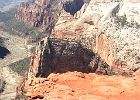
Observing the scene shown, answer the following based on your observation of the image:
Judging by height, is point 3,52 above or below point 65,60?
above

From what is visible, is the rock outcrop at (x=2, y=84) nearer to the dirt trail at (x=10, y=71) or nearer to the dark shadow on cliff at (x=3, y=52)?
the dirt trail at (x=10, y=71)

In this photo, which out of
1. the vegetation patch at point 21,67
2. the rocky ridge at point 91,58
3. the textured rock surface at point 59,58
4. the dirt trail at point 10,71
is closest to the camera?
the rocky ridge at point 91,58

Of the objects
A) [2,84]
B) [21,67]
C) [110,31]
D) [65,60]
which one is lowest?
[2,84]

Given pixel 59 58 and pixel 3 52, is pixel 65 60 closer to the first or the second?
pixel 59 58

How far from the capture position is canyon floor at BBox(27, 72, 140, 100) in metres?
35.7

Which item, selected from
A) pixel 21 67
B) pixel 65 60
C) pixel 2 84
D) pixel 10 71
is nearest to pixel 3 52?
pixel 10 71

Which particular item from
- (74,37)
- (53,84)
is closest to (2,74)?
(74,37)

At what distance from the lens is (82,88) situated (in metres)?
38.9

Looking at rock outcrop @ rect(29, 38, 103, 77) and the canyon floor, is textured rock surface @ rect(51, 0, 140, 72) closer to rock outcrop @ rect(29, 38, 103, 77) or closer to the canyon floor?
rock outcrop @ rect(29, 38, 103, 77)

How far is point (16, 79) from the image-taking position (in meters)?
120

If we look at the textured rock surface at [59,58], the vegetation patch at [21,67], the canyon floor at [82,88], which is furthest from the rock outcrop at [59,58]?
the vegetation patch at [21,67]

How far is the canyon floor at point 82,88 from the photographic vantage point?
3566cm

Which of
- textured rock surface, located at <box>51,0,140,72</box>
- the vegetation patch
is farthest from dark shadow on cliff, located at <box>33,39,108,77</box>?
the vegetation patch

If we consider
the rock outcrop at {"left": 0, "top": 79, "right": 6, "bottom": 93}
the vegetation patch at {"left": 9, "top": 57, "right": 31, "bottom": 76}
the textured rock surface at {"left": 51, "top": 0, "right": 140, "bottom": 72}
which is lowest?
the rock outcrop at {"left": 0, "top": 79, "right": 6, "bottom": 93}
